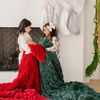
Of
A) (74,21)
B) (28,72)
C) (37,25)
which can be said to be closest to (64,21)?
(74,21)

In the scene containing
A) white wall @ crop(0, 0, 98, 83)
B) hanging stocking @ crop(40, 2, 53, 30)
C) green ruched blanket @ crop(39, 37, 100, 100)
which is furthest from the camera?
white wall @ crop(0, 0, 98, 83)

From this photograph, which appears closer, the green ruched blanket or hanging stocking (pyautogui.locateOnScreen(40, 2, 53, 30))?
the green ruched blanket

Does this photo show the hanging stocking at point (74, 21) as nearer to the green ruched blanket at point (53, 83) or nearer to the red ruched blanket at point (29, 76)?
the green ruched blanket at point (53, 83)

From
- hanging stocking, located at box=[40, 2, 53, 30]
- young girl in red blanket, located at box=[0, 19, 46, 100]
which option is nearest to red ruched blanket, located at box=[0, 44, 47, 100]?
young girl in red blanket, located at box=[0, 19, 46, 100]

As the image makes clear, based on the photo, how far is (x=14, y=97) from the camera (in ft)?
5.65

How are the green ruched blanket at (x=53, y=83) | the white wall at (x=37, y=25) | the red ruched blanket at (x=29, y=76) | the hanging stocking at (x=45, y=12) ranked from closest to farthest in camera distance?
the green ruched blanket at (x=53, y=83)
the red ruched blanket at (x=29, y=76)
the hanging stocking at (x=45, y=12)
the white wall at (x=37, y=25)

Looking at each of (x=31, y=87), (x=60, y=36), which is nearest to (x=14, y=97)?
(x=31, y=87)

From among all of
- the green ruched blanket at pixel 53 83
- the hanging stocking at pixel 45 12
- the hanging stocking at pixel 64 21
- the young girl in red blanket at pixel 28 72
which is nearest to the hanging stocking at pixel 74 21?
the hanging stocking at pixel 64 21

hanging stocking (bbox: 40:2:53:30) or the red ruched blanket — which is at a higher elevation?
hanging stocking (bbox: 40:2:53:30)

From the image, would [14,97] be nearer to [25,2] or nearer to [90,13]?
[25,2]

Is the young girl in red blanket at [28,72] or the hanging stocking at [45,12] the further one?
the hanging stocking at [45,12]

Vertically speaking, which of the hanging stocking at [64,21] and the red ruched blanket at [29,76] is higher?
the hanging stocking at [64,21]

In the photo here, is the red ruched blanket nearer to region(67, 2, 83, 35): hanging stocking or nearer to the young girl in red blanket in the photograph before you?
the young girl in red blanket

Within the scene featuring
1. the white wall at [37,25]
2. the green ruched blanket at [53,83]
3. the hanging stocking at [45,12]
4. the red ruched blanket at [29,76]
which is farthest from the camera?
the white wall at [37,25]
